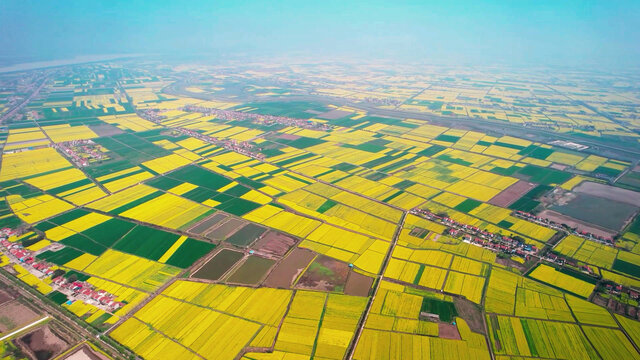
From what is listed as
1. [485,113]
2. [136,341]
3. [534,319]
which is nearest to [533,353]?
[534,319]

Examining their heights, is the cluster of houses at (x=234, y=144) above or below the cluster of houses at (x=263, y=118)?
below

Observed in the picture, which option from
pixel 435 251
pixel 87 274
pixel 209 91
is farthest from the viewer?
pixel 209 91

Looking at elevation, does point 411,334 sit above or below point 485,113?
below

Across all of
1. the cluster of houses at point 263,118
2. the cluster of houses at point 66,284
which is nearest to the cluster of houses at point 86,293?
the cluster of houses at point 66,284

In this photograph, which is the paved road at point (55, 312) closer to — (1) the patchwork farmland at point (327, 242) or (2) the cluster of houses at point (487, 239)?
(1) the patchwork farmland at point (327, 242)

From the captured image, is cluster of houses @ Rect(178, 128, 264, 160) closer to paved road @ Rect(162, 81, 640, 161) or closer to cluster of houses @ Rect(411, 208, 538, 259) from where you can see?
cluster of houses @ Rect(411, 208, 538, 259)

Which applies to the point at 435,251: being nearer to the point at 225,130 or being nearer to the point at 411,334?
the point at 411,334

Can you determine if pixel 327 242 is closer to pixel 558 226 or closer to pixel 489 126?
pixel 558 226
